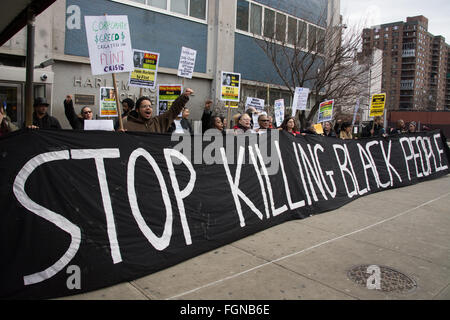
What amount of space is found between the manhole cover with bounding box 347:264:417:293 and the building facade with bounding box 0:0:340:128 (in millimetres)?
5383

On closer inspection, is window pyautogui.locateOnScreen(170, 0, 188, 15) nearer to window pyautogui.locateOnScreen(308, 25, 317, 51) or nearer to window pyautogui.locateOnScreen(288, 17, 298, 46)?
window pyautogui.locateOnScreen(288, 17, 298, 46)

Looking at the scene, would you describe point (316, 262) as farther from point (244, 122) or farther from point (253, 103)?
point (253, 103)

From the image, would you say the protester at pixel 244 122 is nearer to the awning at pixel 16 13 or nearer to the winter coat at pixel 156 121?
the winter coat at pixel 156 121

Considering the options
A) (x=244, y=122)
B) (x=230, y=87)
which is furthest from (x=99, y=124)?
(x=230, y=87)

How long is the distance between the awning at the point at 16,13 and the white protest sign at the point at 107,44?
55 centimetres

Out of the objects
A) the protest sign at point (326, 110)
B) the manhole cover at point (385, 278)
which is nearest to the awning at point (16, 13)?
the manhole cover at point (385, 278)

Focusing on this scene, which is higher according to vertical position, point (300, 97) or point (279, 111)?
point (300, 97)

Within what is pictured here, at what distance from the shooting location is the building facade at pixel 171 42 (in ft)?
30.4

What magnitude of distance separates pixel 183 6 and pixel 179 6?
16 centimetres

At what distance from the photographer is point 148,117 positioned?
15.5 ft

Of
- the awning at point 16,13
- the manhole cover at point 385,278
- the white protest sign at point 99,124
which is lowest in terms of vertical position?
the manhole cover at point 385,278
